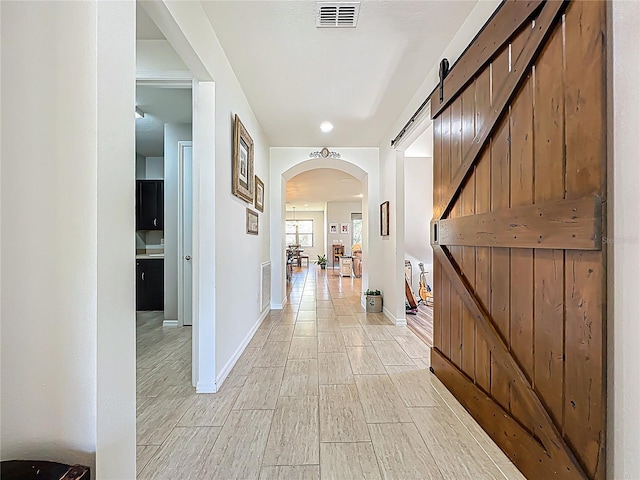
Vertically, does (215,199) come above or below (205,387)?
above

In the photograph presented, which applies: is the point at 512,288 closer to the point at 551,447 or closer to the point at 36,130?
the point at 551,447

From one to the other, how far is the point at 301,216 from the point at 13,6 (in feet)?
49.1

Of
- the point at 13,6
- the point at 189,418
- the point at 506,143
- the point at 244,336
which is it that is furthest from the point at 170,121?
the point at 506,143

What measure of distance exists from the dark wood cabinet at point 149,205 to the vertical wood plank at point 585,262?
507 centimetres

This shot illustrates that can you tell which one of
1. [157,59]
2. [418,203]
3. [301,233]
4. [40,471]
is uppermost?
[157,59]

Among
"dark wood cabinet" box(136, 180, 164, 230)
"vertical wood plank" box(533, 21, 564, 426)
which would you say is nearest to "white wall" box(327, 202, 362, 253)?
"dark wood cabinet" box(136, 180, 164, 230)

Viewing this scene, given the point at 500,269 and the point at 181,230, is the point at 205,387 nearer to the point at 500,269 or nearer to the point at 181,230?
the point at 500,269

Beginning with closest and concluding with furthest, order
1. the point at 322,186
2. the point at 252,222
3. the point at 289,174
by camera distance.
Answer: the point at 252,222 → the point at 289,174 → the point at 322,186

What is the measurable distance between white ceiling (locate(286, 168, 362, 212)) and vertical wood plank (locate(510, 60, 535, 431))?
5.49 m

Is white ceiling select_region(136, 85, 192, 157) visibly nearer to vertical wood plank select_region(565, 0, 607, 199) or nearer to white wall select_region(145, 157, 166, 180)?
white wall select_region(145, 157, 166, 180)

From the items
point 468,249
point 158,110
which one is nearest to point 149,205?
point 158,110

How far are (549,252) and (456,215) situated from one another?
92cm

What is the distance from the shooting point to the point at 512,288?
153 cm

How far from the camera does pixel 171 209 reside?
13.6 ft
